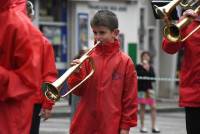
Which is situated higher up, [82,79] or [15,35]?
[15,35]

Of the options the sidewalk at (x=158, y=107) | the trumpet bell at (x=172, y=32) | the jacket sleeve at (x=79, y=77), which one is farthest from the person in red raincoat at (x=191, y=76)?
the sidewalk at (x=158, y=107)

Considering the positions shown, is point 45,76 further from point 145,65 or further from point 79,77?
point 145,65

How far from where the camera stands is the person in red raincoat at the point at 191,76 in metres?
5.94

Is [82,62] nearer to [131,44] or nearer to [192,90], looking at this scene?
[192,90]

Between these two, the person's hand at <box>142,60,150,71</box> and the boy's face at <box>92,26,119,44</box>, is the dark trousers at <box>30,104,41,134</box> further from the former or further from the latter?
the person's hand at <box>142,60,150,71</box>

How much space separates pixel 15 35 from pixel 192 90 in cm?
187

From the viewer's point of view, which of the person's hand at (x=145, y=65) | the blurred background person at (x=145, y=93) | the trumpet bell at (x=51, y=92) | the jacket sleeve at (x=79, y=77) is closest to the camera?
the trumpet bell at (x=51, y=92)

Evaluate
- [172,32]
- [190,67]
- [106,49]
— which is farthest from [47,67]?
[172,32]

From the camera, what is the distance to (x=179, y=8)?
6031mm

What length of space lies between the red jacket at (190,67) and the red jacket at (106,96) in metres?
0.39

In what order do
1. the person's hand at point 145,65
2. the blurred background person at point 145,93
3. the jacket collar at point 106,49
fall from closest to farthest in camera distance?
1. the jacket collar at point 106,49
2. the blurred background person at point 145,93
3. the person's hand at point 145,65

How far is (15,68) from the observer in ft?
15.5

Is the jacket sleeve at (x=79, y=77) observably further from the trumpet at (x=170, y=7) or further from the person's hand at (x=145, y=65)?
the person's hand at (x=145, y=65)

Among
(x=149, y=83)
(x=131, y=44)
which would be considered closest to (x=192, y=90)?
(x=149, y=83)
